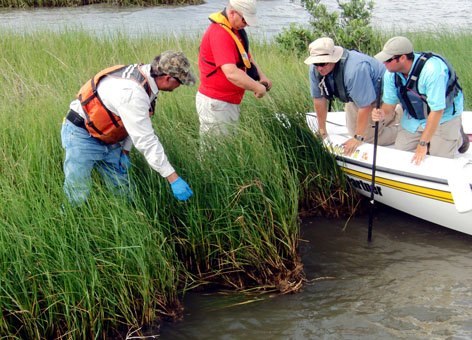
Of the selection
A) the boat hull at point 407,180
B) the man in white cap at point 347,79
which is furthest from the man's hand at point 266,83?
the boat hull at point 407,180

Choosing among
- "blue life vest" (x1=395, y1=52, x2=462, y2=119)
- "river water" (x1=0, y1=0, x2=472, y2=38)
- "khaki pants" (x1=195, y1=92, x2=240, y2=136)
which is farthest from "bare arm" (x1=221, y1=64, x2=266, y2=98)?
"river water" (x1=0, y1=0, x2=472, y2=38)

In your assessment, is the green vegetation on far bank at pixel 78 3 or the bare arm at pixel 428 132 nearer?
the bare arm at pixel 428 132

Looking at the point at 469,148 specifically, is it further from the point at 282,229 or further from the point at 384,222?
the point at 282,229

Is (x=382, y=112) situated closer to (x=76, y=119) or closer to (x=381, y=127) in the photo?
(x=381, y=127)

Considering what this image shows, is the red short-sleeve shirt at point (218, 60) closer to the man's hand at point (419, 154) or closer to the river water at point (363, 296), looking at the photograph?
the river water at point (363, 296)

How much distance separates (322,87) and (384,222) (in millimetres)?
1358

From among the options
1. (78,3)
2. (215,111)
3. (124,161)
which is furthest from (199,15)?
(124,161)

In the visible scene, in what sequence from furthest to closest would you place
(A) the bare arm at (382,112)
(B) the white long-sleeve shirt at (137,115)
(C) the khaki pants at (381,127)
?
1. (C) the khaki pants at (381,127)
2. (A) the bare arm at (382,112)
3. (B) the white long-sleeve shirt at (137,115)

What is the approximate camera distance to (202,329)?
3.54 m

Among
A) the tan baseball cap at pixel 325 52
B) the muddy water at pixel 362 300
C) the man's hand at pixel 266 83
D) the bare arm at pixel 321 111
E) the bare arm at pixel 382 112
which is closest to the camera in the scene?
the muddy water at pixel 362 300

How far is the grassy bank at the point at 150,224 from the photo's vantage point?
10.3ft

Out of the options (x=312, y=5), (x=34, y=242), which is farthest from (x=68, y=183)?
(x=312, y=5)

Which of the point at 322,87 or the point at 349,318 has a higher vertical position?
the point at 322,87

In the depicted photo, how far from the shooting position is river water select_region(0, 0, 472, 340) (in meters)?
3.50
